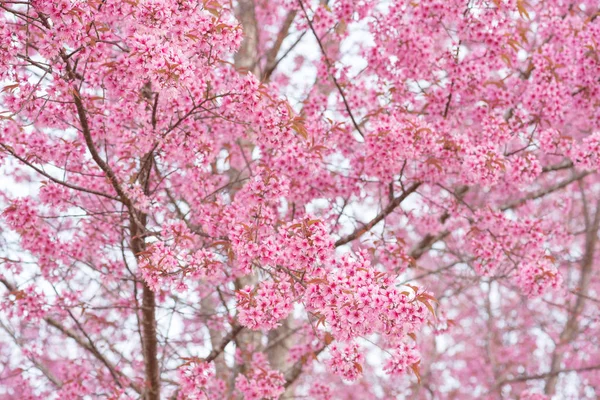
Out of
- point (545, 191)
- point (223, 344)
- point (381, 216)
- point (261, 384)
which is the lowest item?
point (261, 384)

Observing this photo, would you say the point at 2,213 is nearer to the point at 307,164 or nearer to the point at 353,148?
the point at 307,164

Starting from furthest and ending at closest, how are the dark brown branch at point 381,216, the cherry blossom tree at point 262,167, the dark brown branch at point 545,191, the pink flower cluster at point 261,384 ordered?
the dark brown branch at point 545,191
the dark brown branch at point 381,216
the pink flower cluster at point 261,384
the cherry blossom tree at point 262,167

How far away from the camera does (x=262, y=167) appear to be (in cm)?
443

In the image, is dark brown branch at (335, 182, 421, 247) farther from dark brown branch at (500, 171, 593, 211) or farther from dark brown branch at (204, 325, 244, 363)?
dark brown branch at (500, 171, 593, 211)

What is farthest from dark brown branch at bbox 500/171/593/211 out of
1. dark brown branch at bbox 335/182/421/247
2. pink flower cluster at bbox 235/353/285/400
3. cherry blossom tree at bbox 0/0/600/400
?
pink flower cluster at bbox 235/353/285/400

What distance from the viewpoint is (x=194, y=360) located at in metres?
4.32

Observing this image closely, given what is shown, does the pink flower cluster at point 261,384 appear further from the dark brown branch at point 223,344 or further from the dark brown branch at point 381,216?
the dark brown branch at point 381,216

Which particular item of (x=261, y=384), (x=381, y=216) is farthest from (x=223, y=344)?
(x=381, y=216)

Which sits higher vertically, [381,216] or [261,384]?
[381,216]

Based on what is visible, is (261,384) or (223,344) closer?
(261,384)

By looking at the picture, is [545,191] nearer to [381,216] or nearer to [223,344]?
[381,216]

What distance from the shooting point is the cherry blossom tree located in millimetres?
3625

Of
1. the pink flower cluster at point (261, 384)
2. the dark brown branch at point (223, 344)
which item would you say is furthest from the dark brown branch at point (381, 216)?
the pink flower cluster at point (261, 384)

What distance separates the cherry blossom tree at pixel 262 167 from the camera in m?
3.62
